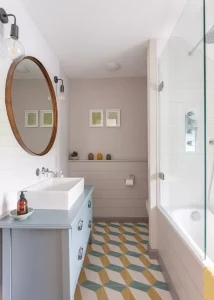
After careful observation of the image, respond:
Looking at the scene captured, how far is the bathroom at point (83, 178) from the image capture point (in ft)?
4.21

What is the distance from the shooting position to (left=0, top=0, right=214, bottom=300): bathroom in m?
1.28

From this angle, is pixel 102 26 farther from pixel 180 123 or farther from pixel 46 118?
pixel 180 123

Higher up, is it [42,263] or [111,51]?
[111,51]

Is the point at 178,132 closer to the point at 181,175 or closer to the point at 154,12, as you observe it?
the point at 181,175

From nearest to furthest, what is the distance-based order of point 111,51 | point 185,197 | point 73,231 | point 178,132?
1. point 73,231
2. point 185,197
3. point 178,132
4. point 111,51

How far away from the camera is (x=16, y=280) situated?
129cm

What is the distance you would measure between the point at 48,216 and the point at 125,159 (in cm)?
205

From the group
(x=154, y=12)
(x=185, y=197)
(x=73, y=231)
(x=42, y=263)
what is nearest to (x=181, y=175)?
(x=185, y=197)

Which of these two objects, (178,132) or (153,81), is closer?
(178,132)

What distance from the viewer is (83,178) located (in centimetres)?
215

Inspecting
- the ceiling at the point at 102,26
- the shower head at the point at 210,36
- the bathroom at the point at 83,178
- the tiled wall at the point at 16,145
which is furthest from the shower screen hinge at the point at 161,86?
the tiled wall at the point at 16,145

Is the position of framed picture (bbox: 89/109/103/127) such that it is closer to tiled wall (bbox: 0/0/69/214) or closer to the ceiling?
the ceiling

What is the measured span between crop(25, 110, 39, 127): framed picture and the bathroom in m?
0.02

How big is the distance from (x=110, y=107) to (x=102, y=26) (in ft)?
4.75
